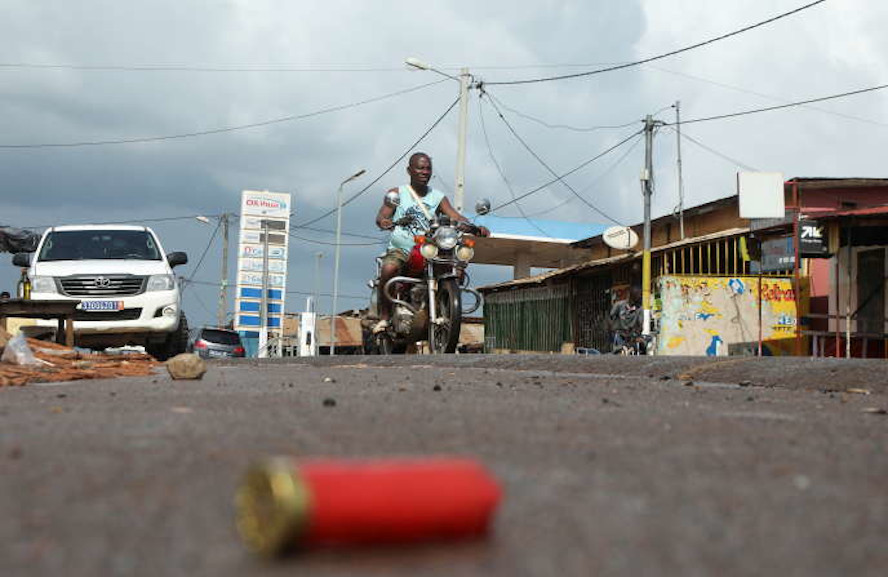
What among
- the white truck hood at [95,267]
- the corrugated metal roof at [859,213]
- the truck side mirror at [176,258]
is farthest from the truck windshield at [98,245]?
the corrugated metal roof at [859,213]

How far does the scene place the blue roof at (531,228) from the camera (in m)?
36.5

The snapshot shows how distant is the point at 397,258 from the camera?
10.8m

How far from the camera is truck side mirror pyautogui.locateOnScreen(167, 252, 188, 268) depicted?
42.6ft

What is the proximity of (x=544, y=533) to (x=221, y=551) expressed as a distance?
0.54 m

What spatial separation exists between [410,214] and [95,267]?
427 cm

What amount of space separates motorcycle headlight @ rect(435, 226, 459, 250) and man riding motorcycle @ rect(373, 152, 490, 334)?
12.8 inches

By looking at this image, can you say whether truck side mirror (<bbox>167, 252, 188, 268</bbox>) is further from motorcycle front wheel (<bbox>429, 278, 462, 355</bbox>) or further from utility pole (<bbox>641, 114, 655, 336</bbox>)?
utility pole (<bbox>641, 114, 655, 336</bbox>)

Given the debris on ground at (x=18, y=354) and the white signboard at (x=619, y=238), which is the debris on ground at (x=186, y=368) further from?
the white signboard at (x=619, y=238)

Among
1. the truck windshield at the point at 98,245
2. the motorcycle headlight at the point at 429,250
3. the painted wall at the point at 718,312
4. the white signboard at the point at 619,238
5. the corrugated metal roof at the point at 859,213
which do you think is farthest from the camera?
the white signboard at the point at 619,238

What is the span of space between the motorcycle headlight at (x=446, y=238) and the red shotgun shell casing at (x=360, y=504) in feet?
28.2

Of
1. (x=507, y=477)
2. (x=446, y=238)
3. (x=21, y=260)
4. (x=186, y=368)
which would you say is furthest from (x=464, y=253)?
(x=507, y=477)

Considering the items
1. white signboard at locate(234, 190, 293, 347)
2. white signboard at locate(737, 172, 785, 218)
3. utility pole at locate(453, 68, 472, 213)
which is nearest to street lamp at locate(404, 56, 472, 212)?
utility pole at locate(453, 68, 472, 213)

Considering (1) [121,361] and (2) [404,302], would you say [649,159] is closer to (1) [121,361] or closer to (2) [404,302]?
(2) [404,302]

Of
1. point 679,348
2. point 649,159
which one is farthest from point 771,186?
point 649,159
